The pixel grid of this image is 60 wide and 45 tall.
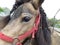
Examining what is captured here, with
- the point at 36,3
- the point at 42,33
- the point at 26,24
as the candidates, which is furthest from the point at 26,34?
the point at 36,3

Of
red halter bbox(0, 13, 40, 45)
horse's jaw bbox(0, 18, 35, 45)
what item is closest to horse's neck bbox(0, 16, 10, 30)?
horse's jaw bbox(0, 18, 35, 45)

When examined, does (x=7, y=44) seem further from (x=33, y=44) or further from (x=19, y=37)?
(x=33, y=44)

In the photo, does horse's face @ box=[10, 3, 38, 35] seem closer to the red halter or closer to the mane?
the red halter

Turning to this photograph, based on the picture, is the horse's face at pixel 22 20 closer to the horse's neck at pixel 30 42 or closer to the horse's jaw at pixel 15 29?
the horse's jaw at pixel 15 29

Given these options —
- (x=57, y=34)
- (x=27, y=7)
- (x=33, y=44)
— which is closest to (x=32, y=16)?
(x=27, y=7)

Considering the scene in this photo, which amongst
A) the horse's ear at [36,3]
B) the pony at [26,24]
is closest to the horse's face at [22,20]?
the pony at [26,24]

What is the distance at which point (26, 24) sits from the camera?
290cm

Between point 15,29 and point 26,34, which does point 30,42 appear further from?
point 15,29

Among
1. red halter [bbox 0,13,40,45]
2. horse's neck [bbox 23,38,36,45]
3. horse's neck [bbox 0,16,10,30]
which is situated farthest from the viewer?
horse's neck [bbox 0,16,10,30]

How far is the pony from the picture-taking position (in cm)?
286

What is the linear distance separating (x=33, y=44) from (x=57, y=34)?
67 centimetres

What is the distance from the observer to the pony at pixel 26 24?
113 inches

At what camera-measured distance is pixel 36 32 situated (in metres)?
3.04

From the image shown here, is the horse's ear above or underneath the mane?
above
